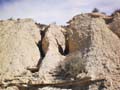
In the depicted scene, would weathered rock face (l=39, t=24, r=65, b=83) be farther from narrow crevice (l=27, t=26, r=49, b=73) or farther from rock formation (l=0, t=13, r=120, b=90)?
narrow crevice (l=27, t=26, r=49, b=73)

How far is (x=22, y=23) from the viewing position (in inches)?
1029

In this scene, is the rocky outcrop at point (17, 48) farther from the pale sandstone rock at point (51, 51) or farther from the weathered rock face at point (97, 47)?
the weathered rock face at point (97, 47)

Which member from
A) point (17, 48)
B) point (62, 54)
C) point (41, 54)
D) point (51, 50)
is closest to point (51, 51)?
point (51, 50)

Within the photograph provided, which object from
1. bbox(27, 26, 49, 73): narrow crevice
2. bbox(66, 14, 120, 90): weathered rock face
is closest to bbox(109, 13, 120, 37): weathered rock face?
bbox(66, 14, 120, 90): weathered rock face

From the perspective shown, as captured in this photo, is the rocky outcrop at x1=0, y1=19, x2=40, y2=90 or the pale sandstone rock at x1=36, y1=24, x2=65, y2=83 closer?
the pale sandstone rock at x1=36, y1=24, x2=65, y2=83

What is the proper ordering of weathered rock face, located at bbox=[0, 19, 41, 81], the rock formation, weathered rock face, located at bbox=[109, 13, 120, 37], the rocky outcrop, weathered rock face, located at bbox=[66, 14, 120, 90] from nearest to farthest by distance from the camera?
weathered rock face, located at bbox=[66, 14, 120, 90], the rock formation, the rocky outcrop, weathered rock face, located at bbox=[0, 19, 41, 81], weathered rock face, located at bbox=[109, 13, 120, 37]

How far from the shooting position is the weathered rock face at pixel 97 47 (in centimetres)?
2180

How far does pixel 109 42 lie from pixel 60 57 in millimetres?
2729

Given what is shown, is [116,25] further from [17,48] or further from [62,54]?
[17,48]

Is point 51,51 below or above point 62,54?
above

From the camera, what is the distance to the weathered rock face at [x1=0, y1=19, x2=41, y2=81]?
23594mm

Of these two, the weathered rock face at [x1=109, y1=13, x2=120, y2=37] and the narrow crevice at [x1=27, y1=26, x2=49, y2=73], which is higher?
the weathered rock face at [x1=109, y1=13, x2=120, y2=37]

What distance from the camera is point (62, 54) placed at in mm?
24969

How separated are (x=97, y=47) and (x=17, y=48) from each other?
4.38 meters
